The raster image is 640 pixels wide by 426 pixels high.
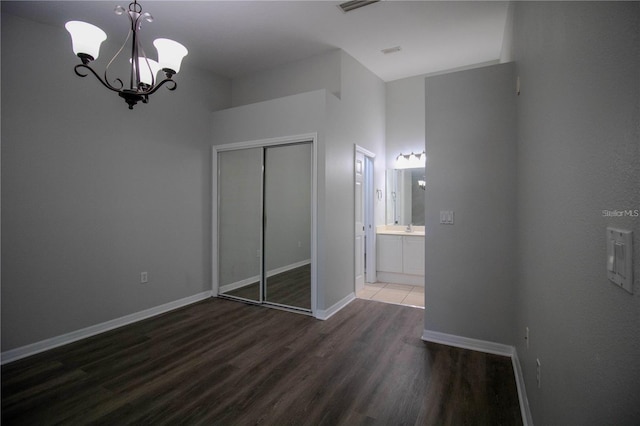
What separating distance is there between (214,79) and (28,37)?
82.2 inches

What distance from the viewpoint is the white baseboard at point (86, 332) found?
2654 millimetres

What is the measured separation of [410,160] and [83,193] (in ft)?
14.9

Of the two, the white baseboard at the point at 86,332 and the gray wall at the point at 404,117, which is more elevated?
the gray wall at the point at 404,117

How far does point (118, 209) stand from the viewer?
336cm

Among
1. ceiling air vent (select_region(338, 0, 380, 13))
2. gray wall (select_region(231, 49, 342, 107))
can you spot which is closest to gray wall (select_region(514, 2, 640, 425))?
ceiling air vent (select_region(338, 0, 380, 13))

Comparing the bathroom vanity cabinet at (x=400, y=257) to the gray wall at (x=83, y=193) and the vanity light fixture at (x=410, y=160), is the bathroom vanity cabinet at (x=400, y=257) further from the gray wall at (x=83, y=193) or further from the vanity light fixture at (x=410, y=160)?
the gray wall at (x=83, y=193)

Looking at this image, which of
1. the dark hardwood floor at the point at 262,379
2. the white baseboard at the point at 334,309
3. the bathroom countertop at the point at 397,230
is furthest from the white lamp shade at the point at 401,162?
the dark hardwood floor at the point at 262,379

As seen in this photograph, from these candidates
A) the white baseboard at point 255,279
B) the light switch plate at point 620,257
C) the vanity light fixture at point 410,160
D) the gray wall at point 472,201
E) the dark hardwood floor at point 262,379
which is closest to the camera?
the light switch plate at point 620,257

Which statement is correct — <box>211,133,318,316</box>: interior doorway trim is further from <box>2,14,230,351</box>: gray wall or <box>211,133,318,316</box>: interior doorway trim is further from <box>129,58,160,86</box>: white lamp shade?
<box>129,58,160,86</box>: white lamp shade

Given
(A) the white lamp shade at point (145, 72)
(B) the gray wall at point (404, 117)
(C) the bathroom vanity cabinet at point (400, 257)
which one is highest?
(B) the gray wall at point (404, 117)

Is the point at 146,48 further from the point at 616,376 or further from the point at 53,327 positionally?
the point at 616,376

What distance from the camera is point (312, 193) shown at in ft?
12.0

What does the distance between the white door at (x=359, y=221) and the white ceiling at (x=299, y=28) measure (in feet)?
4.96

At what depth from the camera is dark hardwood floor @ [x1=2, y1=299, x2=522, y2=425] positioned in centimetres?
193
